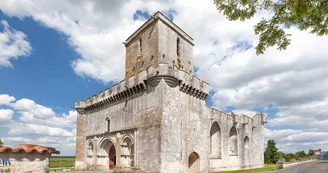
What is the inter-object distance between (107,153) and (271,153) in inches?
1245

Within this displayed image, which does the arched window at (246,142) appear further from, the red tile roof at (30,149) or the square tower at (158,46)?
the red tile roof at (30,149)

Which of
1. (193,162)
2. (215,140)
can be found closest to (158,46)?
(193,162)

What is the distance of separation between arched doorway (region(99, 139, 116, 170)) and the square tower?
7117 mm

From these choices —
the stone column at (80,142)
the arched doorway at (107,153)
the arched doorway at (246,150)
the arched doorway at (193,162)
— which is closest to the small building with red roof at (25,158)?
the arched doorway at (193,162)

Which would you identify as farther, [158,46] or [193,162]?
[193,162]

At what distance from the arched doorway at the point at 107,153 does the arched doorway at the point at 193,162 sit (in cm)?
762

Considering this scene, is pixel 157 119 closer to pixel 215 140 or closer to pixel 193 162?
pixel 193 162

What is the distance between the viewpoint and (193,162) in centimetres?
2022

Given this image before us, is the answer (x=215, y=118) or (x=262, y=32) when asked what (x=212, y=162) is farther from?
(x=262, y=32)

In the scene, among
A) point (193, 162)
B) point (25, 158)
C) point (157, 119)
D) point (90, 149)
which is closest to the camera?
point (25, 158)

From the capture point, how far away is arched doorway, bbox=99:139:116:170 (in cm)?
2275

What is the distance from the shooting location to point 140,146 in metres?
17.9

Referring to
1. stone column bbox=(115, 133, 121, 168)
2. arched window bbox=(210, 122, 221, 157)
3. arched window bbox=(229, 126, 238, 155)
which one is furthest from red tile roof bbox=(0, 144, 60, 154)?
arched window bbox=(229, 126, 238, 155)

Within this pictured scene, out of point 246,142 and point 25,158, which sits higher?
point 25,158
